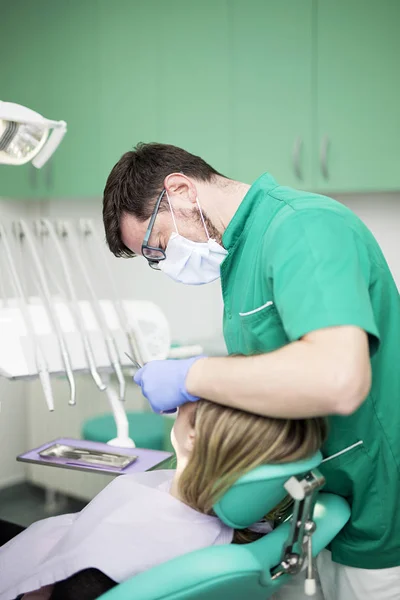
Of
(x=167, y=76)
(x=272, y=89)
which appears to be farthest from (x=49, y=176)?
(x=272, y=89)

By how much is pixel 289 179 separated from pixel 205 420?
1502 mm

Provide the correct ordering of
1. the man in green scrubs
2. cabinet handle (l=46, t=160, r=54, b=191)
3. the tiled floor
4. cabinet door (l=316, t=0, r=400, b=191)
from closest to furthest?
the man in green scrubs
the tiled floor
cabinet door (l=316, t=0, r=400, b=191)
cabinet handle (l=46, t=160, r=54, b=191)

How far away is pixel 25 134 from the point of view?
4.37 ft

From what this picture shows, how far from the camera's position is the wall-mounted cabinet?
6.91 ft

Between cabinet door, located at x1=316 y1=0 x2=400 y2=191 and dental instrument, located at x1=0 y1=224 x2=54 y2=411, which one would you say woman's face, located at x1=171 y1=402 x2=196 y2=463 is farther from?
cabinet door, located at x1=316 y1=0 x2=400 y2=191

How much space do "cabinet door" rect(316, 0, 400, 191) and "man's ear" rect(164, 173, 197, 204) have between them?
1.12 metres

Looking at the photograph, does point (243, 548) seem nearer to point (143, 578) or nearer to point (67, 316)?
point (143, 578)

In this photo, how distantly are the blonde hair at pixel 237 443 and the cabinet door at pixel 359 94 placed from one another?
4.55ft

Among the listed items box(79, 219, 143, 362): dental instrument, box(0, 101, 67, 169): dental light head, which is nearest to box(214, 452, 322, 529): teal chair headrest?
box(79, 219, 143, 362): dental instrument

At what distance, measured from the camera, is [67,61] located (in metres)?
2.76

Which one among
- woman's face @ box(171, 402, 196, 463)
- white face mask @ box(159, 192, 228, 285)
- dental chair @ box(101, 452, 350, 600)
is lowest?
dental chair @ box(101, 452, 350, 600)

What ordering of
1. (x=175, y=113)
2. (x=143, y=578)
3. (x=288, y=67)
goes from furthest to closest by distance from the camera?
1. (x=175, y=113)
2. (x=288, y=67)
3. (x=143, y=578)

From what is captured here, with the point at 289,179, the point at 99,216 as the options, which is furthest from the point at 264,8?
the point at 99,216

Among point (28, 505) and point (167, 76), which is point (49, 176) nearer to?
point (167, 76)
